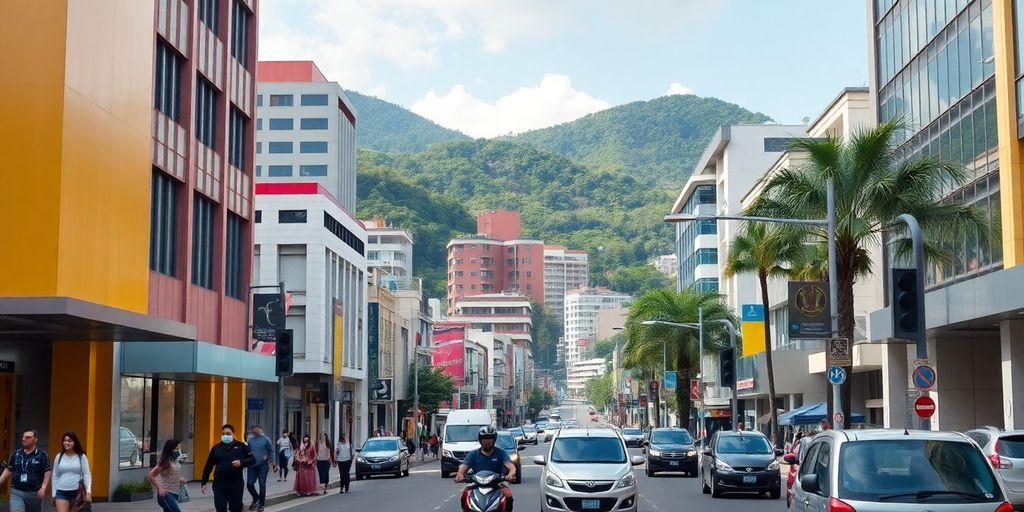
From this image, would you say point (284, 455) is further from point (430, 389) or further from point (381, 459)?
point (430, 389)

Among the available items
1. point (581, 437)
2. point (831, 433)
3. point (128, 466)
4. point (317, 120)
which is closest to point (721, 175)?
point (317, 120)

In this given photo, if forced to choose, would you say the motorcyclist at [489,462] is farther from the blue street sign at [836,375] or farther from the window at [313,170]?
the window at [313,170]

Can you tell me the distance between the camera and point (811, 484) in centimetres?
1322

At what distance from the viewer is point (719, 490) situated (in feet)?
101

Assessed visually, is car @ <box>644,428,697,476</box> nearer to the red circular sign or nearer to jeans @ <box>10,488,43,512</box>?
the red circular sign

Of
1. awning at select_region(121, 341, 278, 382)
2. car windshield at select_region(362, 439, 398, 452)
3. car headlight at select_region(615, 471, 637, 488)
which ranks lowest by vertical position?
car windshield at select_region(362, 439, 398, 452)

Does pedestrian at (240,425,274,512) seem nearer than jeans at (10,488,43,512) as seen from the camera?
No

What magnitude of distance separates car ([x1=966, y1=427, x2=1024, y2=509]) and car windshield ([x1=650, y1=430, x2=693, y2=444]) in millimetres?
21528

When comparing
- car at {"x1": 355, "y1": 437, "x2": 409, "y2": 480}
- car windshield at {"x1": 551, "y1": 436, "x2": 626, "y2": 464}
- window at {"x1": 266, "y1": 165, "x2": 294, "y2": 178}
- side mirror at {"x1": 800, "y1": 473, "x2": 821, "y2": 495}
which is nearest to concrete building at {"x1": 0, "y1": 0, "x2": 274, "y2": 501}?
car at {"x1": 355, "y1": 437, "x2": 409, "y2": 480}

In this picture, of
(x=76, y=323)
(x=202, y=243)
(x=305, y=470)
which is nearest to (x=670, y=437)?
(x=305, y=470)

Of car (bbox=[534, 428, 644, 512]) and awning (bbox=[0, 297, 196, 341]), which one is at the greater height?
awning (bbox=[0, 297, 196, 341])

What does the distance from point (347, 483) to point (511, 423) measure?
145252 millimetres

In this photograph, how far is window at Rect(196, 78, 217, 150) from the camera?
3834 cm

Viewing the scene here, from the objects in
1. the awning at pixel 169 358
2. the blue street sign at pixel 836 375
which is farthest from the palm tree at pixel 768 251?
the awning at pixel 169 358
